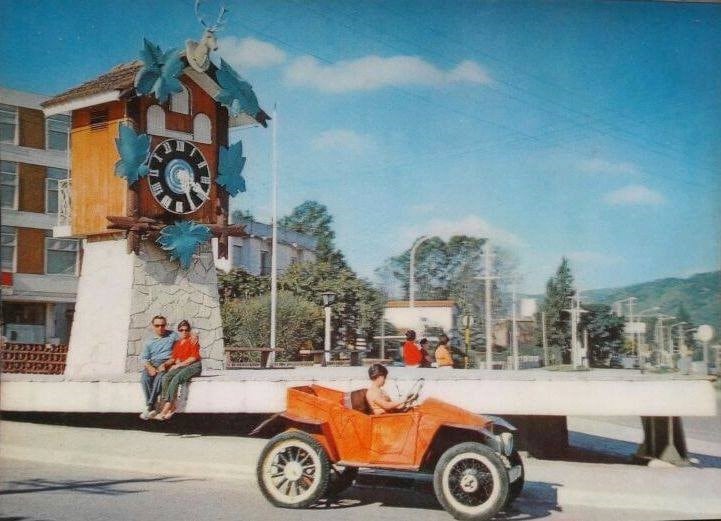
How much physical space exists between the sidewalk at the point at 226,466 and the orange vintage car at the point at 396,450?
2.64 ft

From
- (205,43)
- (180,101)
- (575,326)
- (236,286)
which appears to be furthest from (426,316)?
(205,43)

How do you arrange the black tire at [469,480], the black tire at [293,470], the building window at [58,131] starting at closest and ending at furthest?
the black tire at [469,480], the black tire at [293,470], the building window at [58,131]

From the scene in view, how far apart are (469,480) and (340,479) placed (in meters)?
1.20

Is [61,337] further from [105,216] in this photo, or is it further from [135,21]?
[135,21]

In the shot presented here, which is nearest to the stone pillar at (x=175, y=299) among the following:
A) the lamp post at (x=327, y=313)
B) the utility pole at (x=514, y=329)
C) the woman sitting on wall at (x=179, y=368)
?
the woman sitting on wall at (x=179, y=368)

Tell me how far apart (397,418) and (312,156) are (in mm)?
2802

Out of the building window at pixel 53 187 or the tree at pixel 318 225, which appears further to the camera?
the tree at pixel 318 225

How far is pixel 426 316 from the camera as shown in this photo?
7.29m

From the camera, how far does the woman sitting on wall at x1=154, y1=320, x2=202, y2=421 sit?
677 centimetres

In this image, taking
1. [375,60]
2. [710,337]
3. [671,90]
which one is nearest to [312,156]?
[375,60]

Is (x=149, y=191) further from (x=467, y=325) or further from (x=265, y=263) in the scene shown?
(x=467, y=325)

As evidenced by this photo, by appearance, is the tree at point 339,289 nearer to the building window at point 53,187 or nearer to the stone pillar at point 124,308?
the stone pillar at point 124,308

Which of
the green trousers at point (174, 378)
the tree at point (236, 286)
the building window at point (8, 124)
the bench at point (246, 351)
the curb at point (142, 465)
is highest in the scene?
the building window at point (8, 124)

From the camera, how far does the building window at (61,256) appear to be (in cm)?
668
